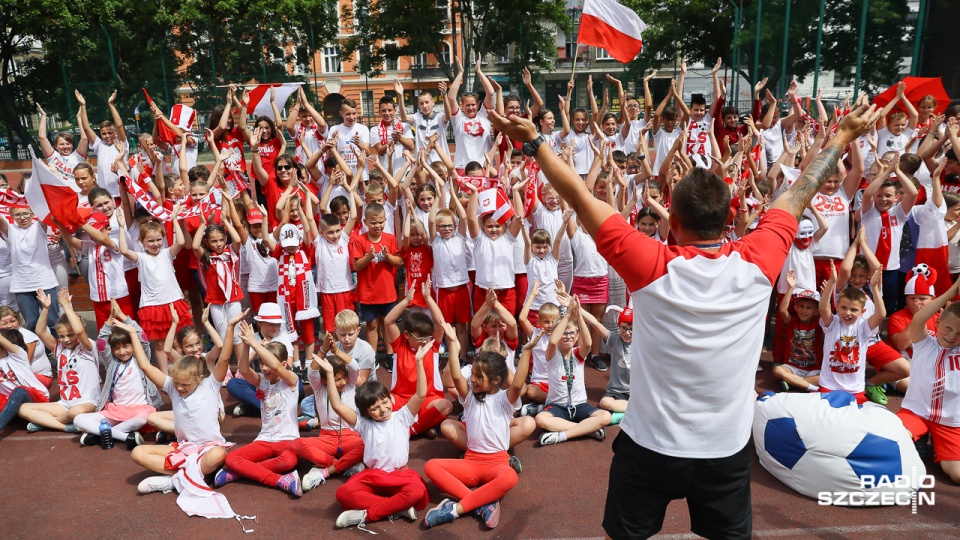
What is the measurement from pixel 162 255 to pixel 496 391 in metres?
4.08

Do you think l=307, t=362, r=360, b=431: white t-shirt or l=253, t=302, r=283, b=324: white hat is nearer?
l=307, t=362, r=360, b=431: white t-shirt

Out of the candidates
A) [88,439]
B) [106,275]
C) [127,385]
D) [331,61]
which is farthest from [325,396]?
[331,61]

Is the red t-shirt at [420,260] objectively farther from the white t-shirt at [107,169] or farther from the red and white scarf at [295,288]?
the white t-shirt at [107,169]

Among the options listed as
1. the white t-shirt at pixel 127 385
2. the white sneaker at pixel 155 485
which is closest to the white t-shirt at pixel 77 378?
the white t-shirt at pixel 127 385

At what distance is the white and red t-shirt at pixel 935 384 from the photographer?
16.1 ft

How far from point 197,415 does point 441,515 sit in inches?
84.7

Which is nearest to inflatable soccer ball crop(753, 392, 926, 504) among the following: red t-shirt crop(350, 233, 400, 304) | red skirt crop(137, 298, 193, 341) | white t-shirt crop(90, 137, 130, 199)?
red t-shirt crop(350, 233, 400, 304)

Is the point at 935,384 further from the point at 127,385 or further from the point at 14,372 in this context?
the point at 14,372

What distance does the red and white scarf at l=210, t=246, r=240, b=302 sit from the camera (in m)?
7.19

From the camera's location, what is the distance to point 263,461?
5.20 m

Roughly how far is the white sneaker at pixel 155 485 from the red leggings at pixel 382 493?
1.37 meters

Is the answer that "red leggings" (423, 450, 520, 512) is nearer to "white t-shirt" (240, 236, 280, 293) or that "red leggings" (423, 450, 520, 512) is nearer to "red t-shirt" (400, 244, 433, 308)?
"red t-shirt" (400, 244, 433, 308)

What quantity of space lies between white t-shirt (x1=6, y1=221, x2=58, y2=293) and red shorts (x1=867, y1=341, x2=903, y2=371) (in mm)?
8640

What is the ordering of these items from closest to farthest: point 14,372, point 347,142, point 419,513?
1. point 419,513
2. point 14,372
3. point 347,142
